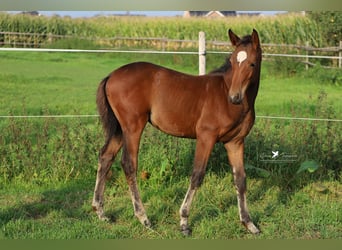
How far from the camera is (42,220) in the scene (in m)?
5.54

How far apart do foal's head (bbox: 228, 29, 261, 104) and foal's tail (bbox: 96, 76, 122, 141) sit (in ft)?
4.79

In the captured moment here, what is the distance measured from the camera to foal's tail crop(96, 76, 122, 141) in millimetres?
5590

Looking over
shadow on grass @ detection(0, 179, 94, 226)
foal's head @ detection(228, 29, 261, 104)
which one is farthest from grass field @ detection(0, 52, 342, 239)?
foal's head @ detection(228, 29, 261, 104)

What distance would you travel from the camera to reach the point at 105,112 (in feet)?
18.4

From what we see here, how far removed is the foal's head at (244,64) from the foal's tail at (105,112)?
1458 mm

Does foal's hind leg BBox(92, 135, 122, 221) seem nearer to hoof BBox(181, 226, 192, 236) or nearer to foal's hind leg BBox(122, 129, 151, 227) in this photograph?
foal's hind leg BBox(122, 129, 151, 227)

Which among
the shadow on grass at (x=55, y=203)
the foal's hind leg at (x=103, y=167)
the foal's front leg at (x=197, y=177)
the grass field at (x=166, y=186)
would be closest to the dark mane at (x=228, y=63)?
the foal's front leg at (x=197, y=177)

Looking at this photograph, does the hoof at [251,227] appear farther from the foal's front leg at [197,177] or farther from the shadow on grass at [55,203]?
the shadow on grass at [55,203]

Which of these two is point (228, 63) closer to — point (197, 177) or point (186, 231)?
point (197, 177)

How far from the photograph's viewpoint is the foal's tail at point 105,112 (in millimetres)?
5590

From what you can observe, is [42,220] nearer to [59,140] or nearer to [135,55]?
[59,140]
